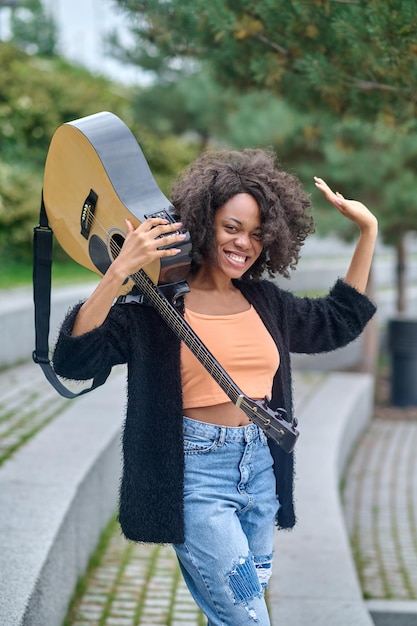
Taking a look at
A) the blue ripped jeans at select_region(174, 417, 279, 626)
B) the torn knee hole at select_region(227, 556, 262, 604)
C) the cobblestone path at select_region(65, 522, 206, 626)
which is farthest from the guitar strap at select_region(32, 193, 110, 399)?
the cobblestone path at select_region(65, 522, 206, 626)

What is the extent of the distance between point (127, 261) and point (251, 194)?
0.47 meters

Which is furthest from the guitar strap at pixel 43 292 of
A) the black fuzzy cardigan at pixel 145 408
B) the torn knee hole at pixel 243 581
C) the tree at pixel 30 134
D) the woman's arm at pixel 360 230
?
the tree at pixel 30 134

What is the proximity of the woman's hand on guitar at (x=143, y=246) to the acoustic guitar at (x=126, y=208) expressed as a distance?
6 centimetres

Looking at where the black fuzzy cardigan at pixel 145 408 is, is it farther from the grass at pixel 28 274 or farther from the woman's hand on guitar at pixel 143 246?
the grass at pixel 28 274

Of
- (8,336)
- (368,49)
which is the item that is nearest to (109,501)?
(368,49)

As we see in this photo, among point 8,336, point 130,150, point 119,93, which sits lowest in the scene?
point 119,93

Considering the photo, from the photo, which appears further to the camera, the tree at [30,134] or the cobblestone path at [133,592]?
the tree at [30,134]

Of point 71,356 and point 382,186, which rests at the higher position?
point 71,356

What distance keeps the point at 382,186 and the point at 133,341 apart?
9.04m

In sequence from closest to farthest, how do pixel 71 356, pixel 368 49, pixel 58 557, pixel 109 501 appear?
pixel 71 356 < pixel 368 49 < pixel 58 557 < pixel 109 501

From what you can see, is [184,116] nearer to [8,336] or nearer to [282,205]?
[8,336]

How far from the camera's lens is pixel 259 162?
2.85 metres

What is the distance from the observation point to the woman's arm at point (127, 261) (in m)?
2.46

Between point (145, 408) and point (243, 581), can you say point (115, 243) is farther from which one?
point (243, 581)
